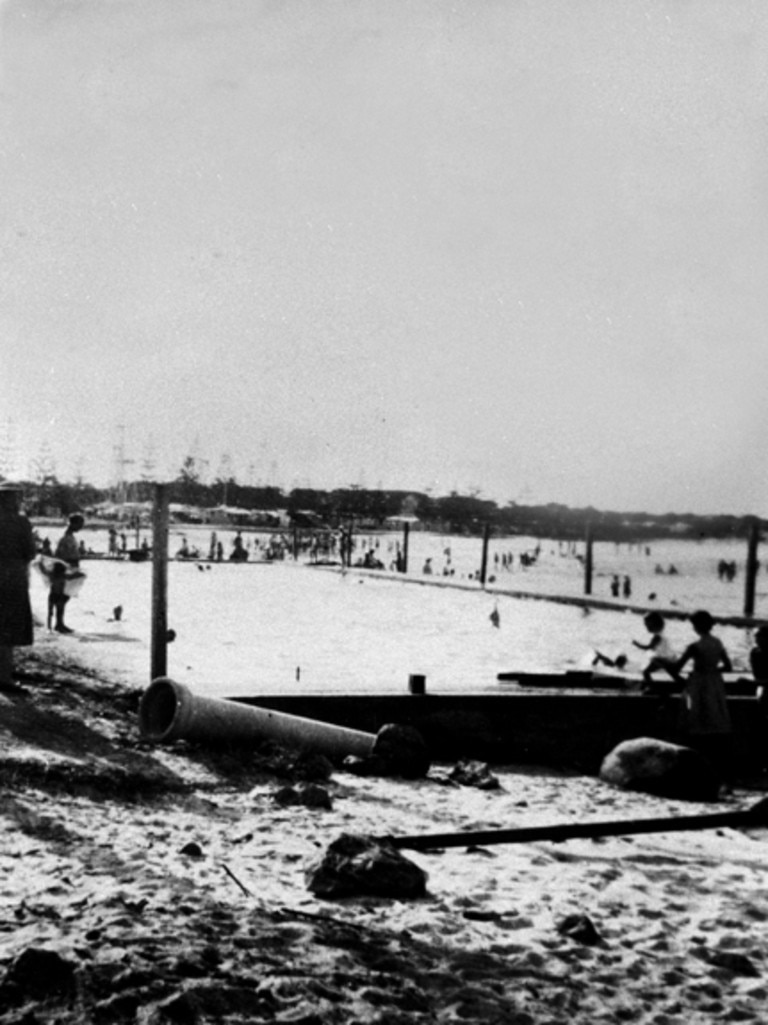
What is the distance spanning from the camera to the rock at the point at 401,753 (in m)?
8.12

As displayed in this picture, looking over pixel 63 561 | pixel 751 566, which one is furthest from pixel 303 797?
pixel 751 566

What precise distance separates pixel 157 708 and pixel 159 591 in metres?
1.25

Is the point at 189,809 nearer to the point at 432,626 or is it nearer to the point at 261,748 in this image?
the point at 261,748

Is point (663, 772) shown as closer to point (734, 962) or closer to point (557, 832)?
point (557, 832)

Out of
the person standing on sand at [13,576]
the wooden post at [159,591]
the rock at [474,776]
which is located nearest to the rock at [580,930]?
the rock at [474,776]

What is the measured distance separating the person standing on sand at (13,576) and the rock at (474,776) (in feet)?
12.8

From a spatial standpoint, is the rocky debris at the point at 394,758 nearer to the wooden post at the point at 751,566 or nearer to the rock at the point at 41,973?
the rock at the point at 41,973

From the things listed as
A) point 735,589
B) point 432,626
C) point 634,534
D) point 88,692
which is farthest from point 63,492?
point 88,692

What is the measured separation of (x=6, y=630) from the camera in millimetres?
8945

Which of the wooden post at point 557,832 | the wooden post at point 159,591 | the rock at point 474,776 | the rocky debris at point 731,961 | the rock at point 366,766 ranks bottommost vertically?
the rock at point 474,776

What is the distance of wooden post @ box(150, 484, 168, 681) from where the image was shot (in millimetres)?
9094

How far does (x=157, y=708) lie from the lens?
821 cm

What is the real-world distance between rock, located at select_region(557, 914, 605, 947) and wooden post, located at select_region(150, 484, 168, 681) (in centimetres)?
512

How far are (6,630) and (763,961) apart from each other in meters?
6.67
